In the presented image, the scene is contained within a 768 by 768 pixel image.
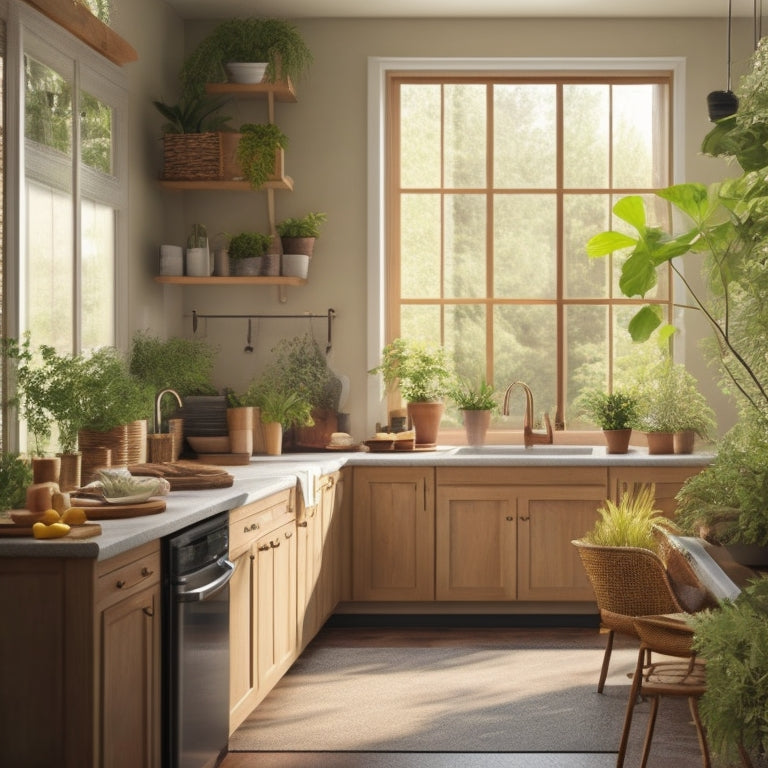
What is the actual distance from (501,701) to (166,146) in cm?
323

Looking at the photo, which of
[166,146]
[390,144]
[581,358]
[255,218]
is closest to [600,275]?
[581,358]

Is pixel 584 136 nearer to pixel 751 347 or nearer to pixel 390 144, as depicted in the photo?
pixel 390 144

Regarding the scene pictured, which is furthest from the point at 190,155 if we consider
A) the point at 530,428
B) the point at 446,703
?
the point at 446,703

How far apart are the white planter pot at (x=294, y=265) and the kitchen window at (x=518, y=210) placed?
0.51 m

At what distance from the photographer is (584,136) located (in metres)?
6.46

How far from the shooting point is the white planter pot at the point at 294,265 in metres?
6.14

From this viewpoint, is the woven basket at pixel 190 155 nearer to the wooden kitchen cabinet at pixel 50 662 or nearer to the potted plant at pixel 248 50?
the potted plant at pixel 248 50

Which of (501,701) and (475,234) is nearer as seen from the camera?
(501,701)

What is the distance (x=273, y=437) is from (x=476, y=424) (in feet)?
3.71

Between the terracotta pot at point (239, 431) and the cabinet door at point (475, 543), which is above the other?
the terracotta pot at point (239, 431)

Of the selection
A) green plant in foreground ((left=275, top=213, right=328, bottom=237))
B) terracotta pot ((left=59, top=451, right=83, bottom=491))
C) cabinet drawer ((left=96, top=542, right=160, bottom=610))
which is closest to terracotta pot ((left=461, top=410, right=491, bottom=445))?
green plant in foreground ((left=275, top=213, right=328, bottom=237))

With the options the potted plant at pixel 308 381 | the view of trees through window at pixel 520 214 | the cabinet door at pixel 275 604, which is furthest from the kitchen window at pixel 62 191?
the view of trees through window at pixel 520 214

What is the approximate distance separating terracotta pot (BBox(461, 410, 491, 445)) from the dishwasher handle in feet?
8.70

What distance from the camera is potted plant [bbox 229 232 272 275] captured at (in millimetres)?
6062
